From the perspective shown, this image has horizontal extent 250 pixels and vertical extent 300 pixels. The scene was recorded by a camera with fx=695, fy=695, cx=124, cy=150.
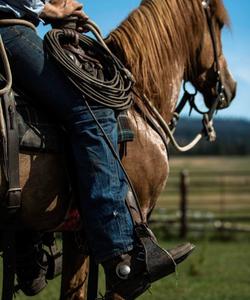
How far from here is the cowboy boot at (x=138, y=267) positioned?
372 cm

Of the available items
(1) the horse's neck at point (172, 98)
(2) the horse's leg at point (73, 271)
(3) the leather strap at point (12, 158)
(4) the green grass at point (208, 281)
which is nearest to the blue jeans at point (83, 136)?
(3) the leather strap at point (12, 158)

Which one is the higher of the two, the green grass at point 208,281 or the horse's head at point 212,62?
the horse's head at point 212,62

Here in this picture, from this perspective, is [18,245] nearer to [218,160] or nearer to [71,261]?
[71,261]

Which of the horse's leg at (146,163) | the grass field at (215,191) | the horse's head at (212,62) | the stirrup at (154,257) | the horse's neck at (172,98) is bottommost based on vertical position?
the grass field at (215,191)

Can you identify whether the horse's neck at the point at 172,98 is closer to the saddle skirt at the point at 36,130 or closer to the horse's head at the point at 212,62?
the horse's head at the point at 212,62

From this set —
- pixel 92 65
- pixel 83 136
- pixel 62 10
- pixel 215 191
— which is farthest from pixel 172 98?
pixel 215 191

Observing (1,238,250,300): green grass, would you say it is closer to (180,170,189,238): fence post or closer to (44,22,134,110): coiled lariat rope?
(180,170,189,238): fence post

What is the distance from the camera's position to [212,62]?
4965 millimetres

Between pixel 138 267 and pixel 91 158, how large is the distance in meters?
0.64

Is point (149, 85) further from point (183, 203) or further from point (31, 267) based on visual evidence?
point (183, 203)

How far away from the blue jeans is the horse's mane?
670mm

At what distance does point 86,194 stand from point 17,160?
1.43ft

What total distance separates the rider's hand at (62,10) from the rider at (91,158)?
0.44 ft

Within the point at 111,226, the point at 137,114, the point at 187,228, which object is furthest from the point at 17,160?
the point at 187,228
